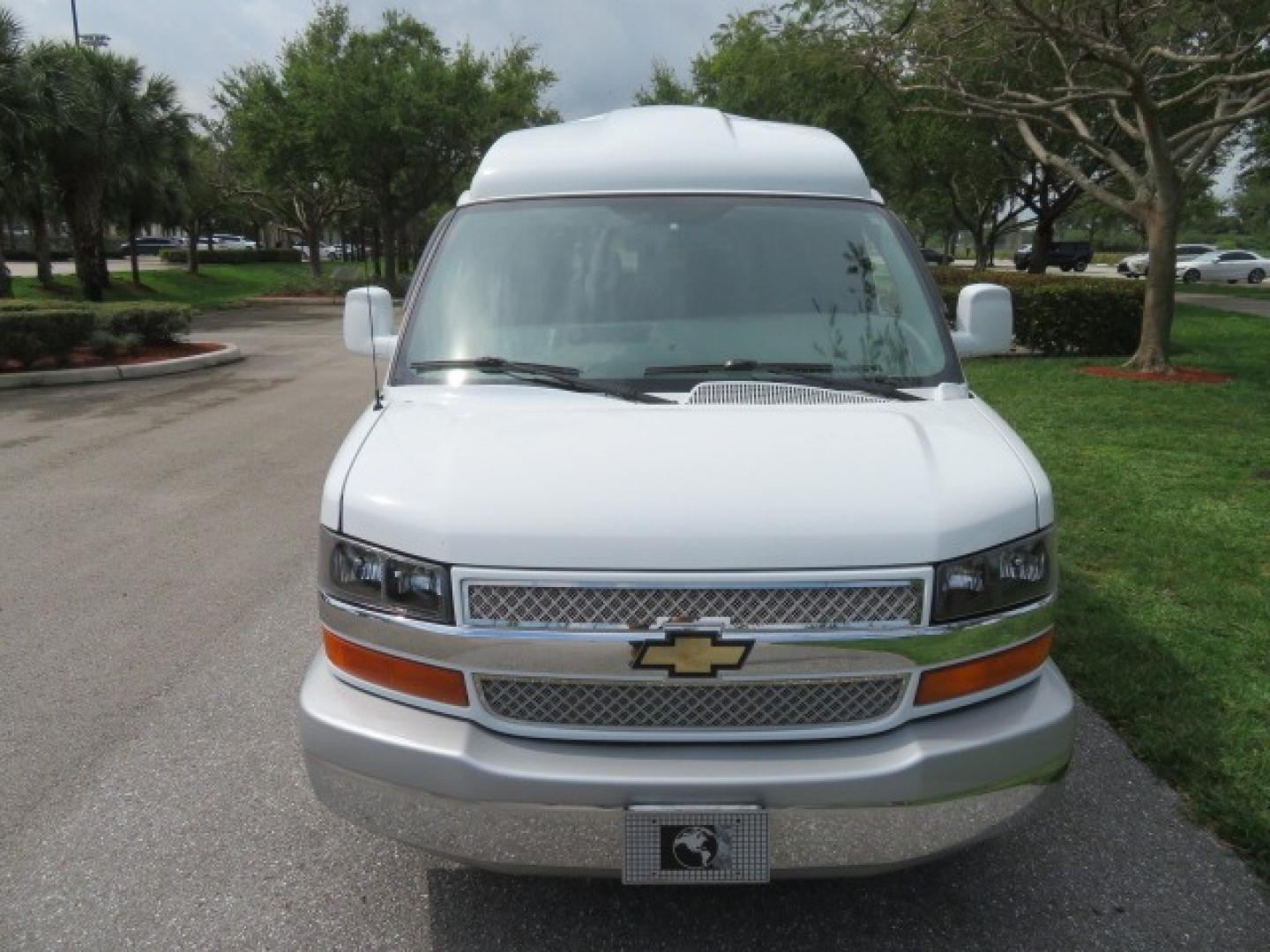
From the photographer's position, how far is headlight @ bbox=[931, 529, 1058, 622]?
8.02 ft

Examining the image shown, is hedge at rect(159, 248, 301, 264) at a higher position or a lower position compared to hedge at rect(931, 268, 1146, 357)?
higher

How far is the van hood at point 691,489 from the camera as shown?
2.38 meters

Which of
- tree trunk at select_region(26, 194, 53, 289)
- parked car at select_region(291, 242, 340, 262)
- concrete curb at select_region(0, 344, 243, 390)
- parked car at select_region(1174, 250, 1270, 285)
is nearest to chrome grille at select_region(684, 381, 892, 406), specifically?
concrete curb at select_region(0, 344, 243, 390)

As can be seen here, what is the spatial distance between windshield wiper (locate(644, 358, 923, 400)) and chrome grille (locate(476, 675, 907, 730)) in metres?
1.09

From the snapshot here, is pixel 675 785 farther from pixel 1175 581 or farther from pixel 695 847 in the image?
pixel 1175 581

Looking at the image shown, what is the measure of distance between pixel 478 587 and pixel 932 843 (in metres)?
1.22

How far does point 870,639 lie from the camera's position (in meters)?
2.40

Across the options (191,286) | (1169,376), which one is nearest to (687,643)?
(1169,376)

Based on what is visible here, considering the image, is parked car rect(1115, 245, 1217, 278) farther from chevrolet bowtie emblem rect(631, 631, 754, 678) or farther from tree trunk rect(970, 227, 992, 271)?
chevrolet bowtie emblem rect(631, 631, 754, 678)

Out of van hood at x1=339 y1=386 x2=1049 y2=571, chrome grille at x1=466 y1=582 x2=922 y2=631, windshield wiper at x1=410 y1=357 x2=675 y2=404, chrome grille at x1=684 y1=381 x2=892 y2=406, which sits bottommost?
chrome grille at x1=466 y1=582 x2=922 y2=631

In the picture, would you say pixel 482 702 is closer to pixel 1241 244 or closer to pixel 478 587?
pixel 478 587

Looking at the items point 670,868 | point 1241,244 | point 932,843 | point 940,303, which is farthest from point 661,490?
point 1241,244

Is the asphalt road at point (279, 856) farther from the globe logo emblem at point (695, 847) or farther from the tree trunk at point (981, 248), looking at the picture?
the tree trunk at point (981, 248)

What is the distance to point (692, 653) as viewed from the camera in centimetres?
238
